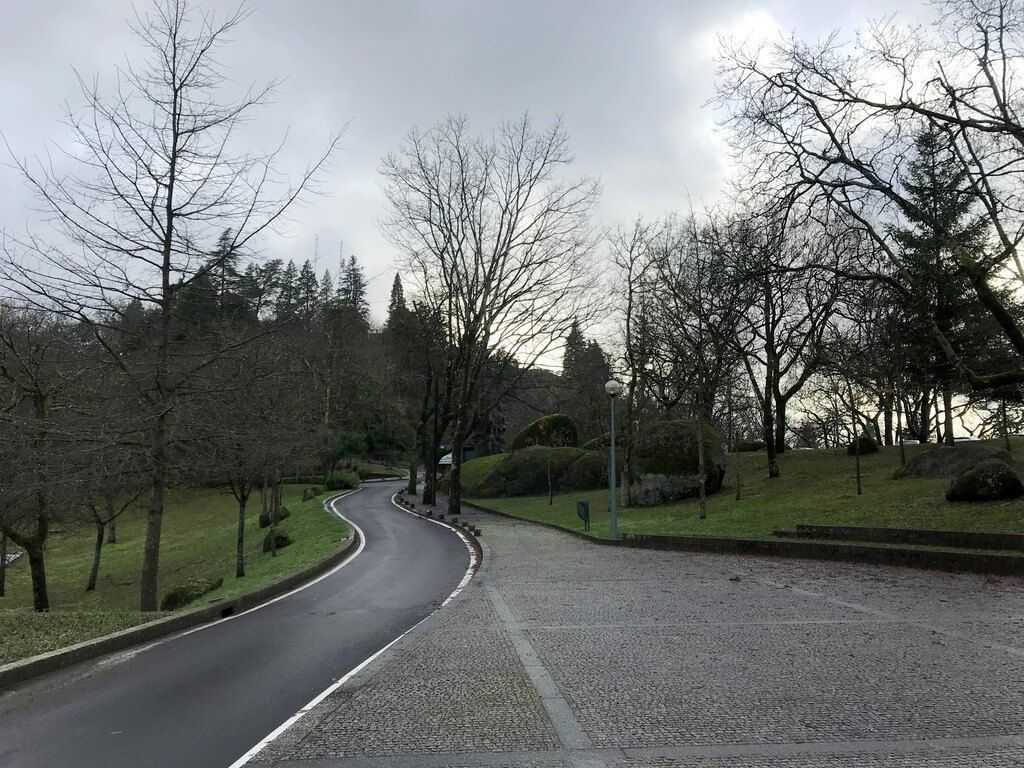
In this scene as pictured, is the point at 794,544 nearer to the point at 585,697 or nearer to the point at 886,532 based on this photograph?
the point at 886,532

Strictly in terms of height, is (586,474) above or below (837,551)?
above

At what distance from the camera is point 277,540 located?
2797 centimetres

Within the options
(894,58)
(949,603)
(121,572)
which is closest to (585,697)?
(949,603)

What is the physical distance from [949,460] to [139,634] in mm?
22469

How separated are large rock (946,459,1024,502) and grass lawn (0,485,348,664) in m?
16.0

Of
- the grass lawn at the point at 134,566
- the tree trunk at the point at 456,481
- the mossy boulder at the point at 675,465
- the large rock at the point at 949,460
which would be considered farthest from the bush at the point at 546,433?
the large rock at the point at 949,460

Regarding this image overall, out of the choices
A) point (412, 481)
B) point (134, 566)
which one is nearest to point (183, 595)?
point (134, 566)

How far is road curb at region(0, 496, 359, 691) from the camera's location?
22.4 ft

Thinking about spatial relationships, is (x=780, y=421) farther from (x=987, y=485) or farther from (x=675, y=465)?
(x=987, y=485)

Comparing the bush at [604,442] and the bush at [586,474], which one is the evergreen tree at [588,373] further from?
the bush at [586,474]

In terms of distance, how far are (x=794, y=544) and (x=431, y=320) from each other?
2735 cm

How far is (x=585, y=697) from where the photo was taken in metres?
5.51

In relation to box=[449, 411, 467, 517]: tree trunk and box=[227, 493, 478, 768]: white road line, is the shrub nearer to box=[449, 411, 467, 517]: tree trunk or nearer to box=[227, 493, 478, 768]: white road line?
box=[449, 411, 467, 517]: tree trunk

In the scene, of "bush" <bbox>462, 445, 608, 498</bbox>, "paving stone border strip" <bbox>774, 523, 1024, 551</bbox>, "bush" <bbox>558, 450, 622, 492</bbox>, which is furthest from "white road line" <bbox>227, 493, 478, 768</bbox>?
"bush" <bbox>462, 445, 608, 498</bbox>
